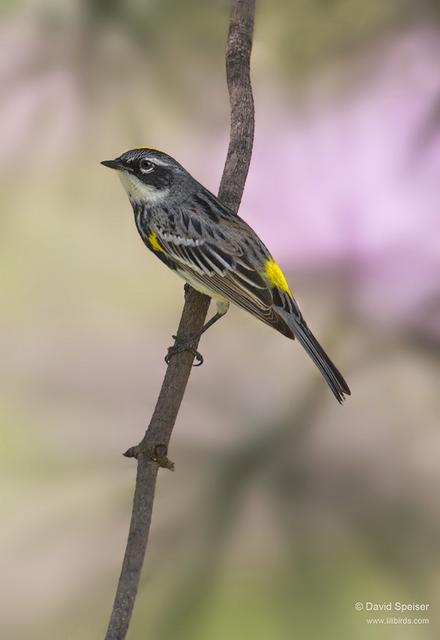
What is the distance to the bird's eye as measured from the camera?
2.44ft

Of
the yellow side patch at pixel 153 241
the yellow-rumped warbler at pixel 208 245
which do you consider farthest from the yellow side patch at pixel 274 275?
the yellow side patch at pixel 153 241

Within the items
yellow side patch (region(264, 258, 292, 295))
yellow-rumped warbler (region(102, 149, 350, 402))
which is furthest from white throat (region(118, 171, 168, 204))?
yellow side patch (region(264, 258, 292, 295))

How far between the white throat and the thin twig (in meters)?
0.06

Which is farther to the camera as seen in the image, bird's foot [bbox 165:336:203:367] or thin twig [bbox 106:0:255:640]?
bird's foot [bbox 165:336:203:367]

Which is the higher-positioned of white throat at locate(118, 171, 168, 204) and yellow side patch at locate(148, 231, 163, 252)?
white throat at locate(118, 171, 168, 204)

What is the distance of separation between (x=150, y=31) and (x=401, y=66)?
35cm

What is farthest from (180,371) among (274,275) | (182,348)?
(274,275)

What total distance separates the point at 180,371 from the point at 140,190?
199 millimetres

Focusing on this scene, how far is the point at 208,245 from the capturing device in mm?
724

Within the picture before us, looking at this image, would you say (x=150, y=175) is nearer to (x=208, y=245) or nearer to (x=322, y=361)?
(x=208, y=245)

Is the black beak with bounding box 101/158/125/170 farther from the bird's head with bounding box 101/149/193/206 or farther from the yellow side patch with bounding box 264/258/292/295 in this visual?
the yellow side patch with bounding box 264/258/292/295

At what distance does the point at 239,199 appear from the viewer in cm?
76

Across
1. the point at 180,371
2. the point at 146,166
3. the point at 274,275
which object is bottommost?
the point at 180,371

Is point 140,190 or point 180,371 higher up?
point 140,190
